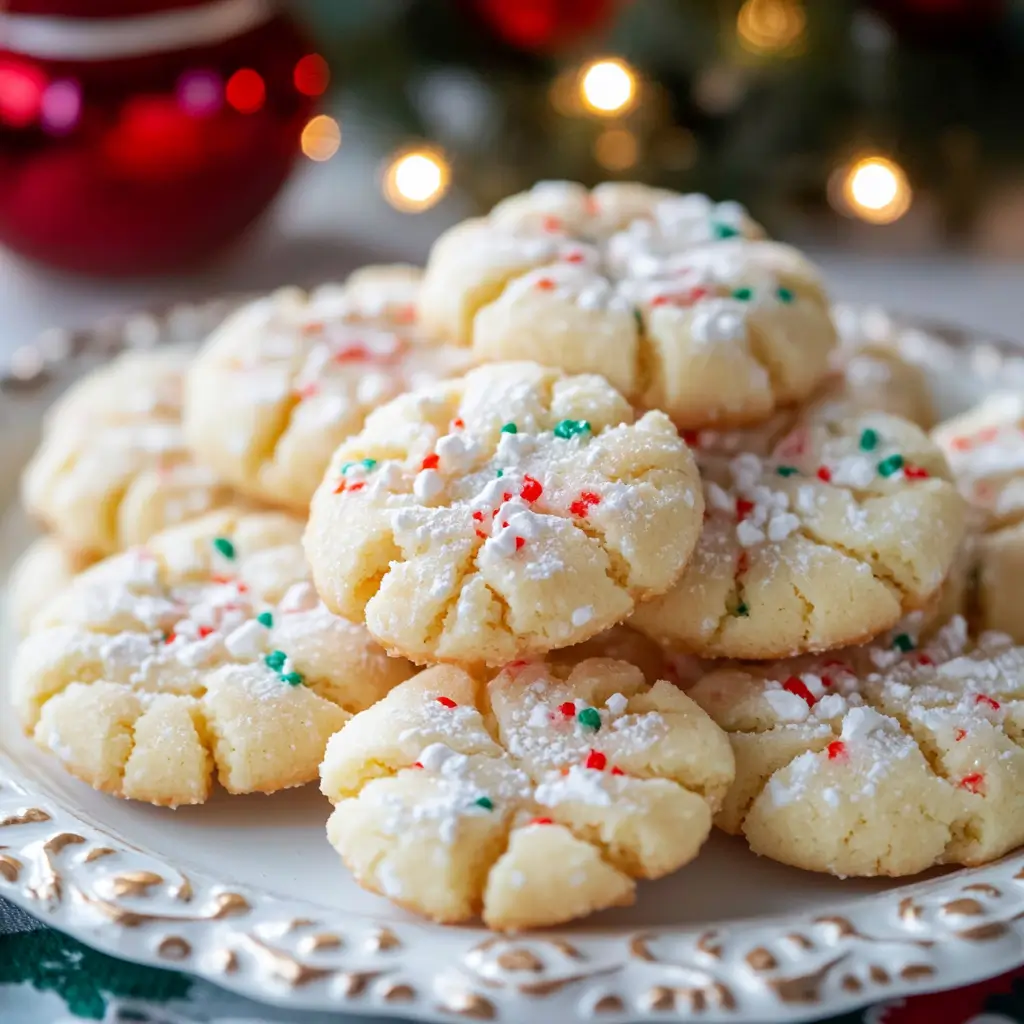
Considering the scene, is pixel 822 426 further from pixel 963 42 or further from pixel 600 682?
pixel 963 42

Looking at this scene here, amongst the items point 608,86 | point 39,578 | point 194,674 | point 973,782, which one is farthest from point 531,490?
point 608,86

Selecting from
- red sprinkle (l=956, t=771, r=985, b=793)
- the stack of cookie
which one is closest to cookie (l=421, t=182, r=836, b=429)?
the stack of cookie

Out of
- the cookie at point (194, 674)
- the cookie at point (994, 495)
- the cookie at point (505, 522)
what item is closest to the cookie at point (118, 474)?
the cookie at point (194, 674)

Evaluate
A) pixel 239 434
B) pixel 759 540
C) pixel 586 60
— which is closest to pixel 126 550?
pixel 239 434

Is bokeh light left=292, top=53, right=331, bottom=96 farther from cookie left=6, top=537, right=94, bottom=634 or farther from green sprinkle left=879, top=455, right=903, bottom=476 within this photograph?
green sprinkle left=879, top=455, right=903, bottom=476

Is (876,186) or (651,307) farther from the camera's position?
(876,186)

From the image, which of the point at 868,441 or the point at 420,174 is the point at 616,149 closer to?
the point at 420,174

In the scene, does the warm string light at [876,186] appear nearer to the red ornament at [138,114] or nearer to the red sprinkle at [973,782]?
the red ornament at [138,114]
